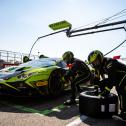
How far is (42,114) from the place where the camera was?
15.6 ft

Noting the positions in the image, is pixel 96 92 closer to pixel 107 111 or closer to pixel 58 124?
pixel 107 111

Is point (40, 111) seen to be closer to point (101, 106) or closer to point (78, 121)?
point (78, 121)

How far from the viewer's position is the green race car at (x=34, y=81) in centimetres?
562

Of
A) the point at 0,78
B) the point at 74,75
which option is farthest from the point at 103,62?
the point at 0,78

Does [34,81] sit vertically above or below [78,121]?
above

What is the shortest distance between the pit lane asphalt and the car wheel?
26 centimetres

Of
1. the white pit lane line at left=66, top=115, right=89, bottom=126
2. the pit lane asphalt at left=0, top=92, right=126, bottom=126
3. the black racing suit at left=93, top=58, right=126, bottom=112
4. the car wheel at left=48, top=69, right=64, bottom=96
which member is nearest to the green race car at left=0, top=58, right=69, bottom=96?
the car wheel at left=48, top=69, right=64, bottom=96

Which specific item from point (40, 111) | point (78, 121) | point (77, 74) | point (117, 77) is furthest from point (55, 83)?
point (117, 77)

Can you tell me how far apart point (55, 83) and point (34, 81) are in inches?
33.4

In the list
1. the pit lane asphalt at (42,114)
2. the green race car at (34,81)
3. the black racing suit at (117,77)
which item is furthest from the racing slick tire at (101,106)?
the green race car at (34,81)

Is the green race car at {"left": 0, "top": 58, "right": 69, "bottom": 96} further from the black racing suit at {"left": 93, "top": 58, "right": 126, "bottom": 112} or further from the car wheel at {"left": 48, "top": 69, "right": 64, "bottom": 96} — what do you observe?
the black racing suit at {"left": 93, "top": 58, "right": 126, "bottom": 112}

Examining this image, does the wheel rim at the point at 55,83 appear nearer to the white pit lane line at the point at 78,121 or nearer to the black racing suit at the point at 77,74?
the black racing suit at the point at 77,74

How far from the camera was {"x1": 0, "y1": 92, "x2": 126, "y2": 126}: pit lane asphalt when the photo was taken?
4105 mm

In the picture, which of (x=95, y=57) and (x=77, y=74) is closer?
(x=95, y=57)
